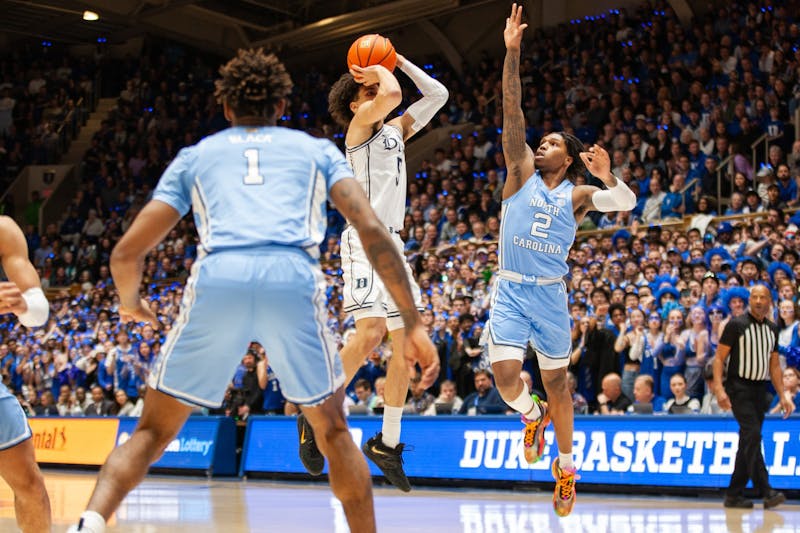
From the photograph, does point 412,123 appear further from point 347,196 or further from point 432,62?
point 432,62

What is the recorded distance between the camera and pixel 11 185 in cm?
3197

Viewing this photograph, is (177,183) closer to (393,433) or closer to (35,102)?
(393,433)

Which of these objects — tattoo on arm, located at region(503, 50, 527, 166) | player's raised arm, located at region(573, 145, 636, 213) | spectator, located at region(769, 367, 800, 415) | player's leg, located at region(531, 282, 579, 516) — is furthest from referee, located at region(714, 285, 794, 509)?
tattoo on arm, located at region(503, 50, 527, 166)

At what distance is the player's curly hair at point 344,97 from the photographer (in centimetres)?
758

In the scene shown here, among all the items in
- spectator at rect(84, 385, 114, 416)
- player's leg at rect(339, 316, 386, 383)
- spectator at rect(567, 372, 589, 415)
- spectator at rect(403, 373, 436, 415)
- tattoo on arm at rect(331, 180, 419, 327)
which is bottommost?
spectator at rect(84, 385, 114, 416)

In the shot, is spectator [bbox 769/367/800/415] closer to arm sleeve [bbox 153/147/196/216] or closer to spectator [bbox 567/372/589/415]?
spectator [bbox 567/372/589/415]

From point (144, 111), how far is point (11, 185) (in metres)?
4.64

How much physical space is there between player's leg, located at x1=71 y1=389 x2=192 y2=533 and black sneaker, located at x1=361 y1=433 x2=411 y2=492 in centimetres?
282

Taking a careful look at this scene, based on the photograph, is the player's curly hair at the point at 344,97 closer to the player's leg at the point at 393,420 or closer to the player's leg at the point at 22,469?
the player's leg at the point at 393,420

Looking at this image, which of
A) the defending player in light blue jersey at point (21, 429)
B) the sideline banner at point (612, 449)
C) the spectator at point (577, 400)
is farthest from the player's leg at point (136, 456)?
the spectator at point (577, 400)

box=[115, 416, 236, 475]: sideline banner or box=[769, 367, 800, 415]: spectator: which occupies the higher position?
box=[769, 367, 800, 415]: spectator

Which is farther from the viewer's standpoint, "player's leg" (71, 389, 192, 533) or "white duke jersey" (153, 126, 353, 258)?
"white duke jersey" (153, 126, 353, 258)

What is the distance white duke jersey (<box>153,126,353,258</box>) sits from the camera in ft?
14.2

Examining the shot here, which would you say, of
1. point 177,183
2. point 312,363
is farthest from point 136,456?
point 177,183
